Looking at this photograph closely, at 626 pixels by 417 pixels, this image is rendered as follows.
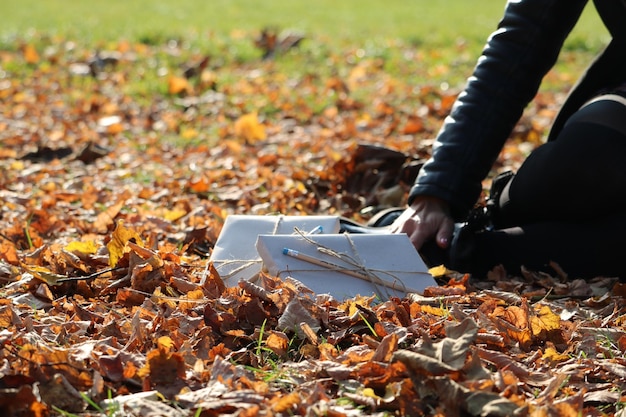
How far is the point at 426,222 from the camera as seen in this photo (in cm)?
296

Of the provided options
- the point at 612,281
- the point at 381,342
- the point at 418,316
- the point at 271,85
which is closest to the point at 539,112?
the point at 271,85

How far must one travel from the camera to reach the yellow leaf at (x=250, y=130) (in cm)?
537

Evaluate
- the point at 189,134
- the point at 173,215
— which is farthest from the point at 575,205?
the point at 189,134

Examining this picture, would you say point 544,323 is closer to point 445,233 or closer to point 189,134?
point 445,233

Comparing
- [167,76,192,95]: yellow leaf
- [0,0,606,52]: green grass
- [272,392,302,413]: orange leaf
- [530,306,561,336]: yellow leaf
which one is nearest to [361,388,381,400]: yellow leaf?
[272,392,302,413]: orange leaf

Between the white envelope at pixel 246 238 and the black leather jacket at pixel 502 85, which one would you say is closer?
the white envelope at pixel 246 238

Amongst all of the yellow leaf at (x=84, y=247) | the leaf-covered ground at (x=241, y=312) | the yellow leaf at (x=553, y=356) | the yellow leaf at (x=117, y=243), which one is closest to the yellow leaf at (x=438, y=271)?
the leaf-covered ground at (x=241, y=312)

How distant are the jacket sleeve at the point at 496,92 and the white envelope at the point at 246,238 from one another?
462mm

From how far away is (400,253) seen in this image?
2.62m

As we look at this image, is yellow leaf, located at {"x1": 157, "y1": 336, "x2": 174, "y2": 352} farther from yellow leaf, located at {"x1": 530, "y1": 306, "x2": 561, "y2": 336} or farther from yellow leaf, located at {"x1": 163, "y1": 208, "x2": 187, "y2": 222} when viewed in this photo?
yellow leaf, located at {"x1": 163, "y1": 208, "x2": 187, "y2": 222}

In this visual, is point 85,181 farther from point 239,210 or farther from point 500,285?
point 500,285

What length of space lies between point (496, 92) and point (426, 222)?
0.54 meters

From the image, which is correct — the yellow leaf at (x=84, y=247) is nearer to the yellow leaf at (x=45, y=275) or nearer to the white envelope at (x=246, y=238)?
the yellow leaf at (x=45, y=275)

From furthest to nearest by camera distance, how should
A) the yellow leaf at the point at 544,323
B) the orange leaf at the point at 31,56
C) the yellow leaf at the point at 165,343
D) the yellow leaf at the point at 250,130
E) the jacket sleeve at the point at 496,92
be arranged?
the orange leaf at the point at 31,56
the yellow leaf at the point at 250,130
the jacket sleeve at the point at 496,92
the yellow leaf at the point at 544,323
the yellow leaf at the point at 165,343
